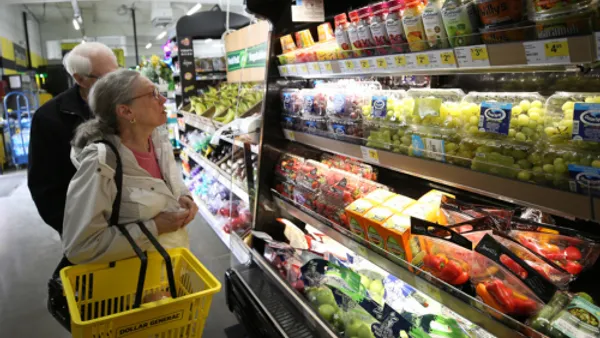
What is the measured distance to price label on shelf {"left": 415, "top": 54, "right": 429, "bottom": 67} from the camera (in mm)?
1493

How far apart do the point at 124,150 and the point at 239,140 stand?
3.56 feet

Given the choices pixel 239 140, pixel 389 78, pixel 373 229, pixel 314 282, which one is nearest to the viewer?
pixel 373 229

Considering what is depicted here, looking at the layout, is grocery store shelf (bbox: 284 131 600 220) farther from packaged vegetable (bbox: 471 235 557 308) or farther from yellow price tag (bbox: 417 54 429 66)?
yellow price tag (bbox: 417 54 429 66)

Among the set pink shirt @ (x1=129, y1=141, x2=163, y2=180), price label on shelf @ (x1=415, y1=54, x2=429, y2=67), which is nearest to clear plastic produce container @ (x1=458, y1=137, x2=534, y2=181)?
price label on shelf @ (x1=415, y1=54, x2=429, y2=67)

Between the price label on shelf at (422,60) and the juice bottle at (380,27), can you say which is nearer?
the price label on shelf at (422,60)

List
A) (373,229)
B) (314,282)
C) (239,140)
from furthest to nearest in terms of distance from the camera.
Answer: (239,140)
(314,282)
(373,229)

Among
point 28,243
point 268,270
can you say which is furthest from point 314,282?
point 28,243

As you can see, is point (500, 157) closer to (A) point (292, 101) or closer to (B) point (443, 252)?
(B) point (443, 252)

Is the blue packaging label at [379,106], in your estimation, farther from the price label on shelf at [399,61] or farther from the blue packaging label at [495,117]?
the blue packaging label at [495,117]

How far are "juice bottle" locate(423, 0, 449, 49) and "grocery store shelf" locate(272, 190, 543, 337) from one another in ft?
2.65

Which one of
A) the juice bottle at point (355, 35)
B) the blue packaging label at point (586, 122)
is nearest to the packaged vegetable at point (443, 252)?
the blue packaging label at point (586, 122)

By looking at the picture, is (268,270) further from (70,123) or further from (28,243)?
(28,243)

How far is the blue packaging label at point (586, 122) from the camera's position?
107 cm

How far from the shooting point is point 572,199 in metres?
1.12
